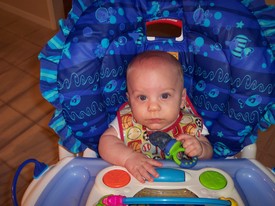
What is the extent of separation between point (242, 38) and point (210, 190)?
0.30 m

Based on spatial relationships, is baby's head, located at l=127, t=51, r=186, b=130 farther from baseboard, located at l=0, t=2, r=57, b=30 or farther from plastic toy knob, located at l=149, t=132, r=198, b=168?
baseboard, located at l=0, t=2, r=57, b=30

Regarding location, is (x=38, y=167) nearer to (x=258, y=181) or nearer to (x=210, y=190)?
(x=210, y=190)

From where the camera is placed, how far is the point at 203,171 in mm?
677

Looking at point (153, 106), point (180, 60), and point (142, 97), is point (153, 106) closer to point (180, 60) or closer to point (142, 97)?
point (142, 97)

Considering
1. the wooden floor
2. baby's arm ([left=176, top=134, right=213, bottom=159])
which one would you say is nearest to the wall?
the wooden floor

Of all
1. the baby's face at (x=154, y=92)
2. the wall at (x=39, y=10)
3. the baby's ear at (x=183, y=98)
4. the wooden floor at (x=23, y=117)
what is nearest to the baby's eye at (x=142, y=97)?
the baby's face at (x=154, y=92)

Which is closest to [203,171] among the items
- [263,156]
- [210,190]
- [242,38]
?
[210,190]

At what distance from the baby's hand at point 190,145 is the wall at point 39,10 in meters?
1.72

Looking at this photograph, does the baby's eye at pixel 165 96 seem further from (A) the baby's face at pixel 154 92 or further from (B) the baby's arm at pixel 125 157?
(B) the baby's arm at pixel 125 157

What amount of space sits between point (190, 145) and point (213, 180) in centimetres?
10

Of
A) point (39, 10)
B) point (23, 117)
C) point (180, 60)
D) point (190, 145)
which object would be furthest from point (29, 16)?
point (190, 145)

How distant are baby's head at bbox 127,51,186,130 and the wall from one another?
1.62 metres

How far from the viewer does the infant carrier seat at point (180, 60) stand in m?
0.70

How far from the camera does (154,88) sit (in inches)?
28.7
